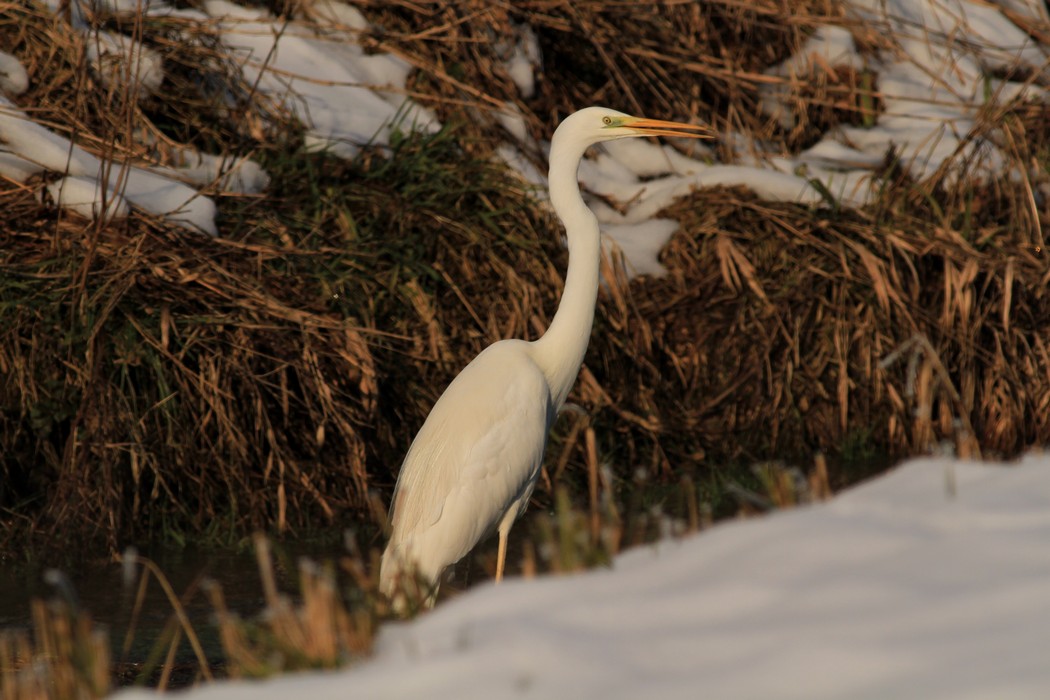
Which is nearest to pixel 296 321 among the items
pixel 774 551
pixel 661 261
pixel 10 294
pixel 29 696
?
pixel 10 294

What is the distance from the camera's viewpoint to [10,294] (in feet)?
15.5

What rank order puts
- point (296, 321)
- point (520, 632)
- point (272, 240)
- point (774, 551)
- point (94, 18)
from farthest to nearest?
point (272, 240) → point (296, 321) → point (94, 18) → point (774, 551) → point (520, 632)

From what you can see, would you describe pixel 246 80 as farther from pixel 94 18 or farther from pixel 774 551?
pixel 774 551

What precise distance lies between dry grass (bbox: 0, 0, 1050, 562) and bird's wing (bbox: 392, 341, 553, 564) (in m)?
0.88

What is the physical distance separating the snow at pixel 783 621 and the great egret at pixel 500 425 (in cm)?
188

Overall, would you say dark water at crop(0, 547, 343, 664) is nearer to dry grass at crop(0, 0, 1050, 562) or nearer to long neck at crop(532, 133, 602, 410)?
dry grass at crop(0, 0, 1050, 562)

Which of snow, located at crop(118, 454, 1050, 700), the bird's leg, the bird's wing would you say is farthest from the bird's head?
snow, located at crop(118, 454, 1050, 700)

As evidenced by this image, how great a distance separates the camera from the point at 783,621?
1720 millimetres

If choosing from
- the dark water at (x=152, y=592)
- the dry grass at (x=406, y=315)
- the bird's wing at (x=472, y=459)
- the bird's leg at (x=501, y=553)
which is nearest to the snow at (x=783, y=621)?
the bird's leg at (x=501, y=553)

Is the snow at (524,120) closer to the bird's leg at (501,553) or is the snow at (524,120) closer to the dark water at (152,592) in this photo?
the dark water at (152,592)

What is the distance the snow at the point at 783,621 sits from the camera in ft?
5.12

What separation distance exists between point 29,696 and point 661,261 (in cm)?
455

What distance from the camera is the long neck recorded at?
421 cm

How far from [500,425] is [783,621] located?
2.40 m
